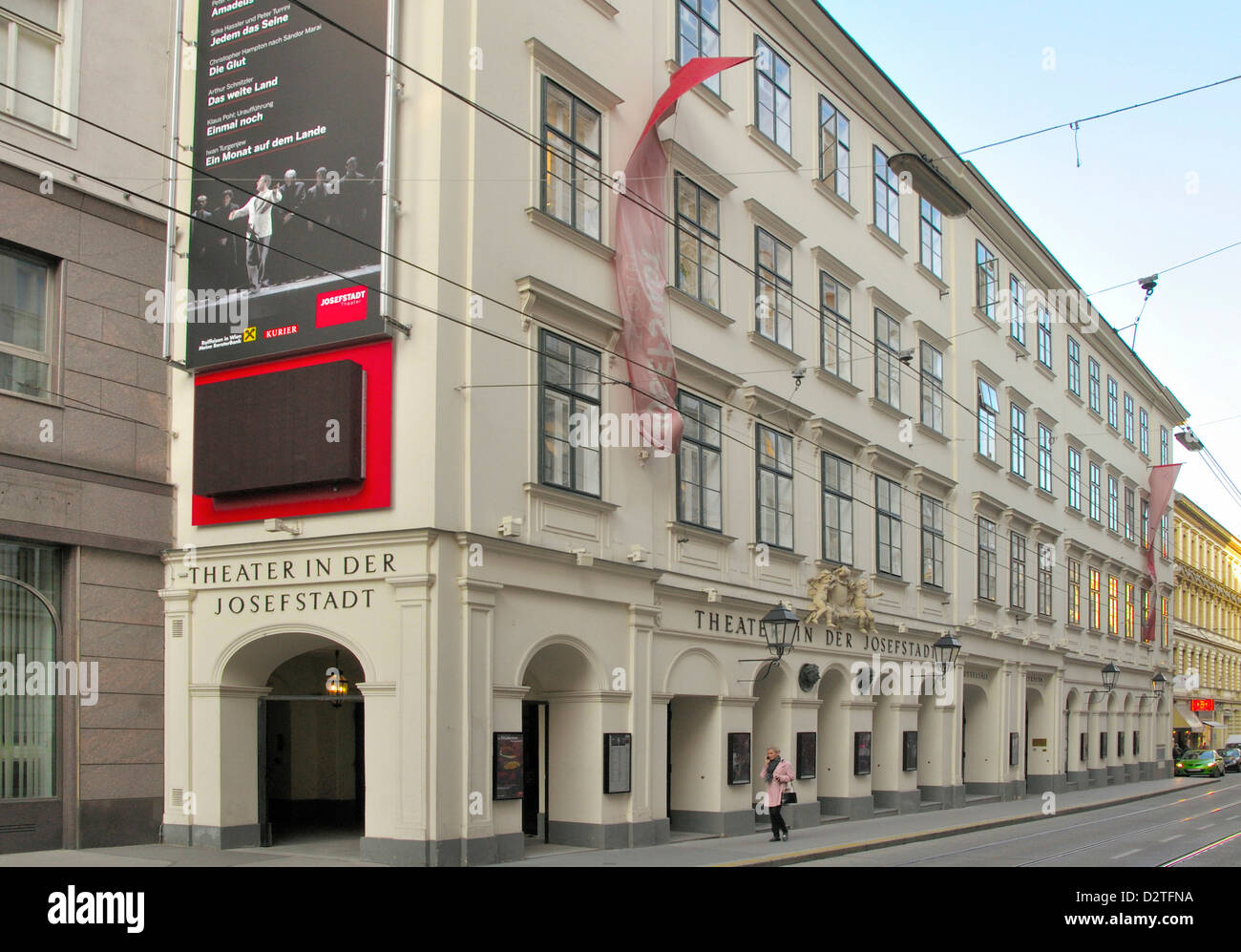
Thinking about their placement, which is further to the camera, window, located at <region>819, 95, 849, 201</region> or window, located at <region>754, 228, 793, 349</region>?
window, located at <region>819, 95, 849, 201</region>

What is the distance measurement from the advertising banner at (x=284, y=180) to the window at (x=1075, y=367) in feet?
110

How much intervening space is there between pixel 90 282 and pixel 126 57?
328 cm

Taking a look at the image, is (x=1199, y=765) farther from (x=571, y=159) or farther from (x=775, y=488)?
(x=571, y=159)

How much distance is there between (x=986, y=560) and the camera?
35.8m

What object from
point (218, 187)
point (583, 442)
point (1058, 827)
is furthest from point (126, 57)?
point (1058, 827)

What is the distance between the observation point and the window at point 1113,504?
4950 cm

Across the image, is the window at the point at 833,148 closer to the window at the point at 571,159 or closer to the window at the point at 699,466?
the window at the point at 699,466

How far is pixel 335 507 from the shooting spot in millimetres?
17328

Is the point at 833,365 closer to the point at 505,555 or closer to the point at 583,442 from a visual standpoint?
the point at 583,442

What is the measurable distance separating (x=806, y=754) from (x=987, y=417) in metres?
14.8

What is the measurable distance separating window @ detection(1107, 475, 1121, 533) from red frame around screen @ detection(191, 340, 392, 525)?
125 feet

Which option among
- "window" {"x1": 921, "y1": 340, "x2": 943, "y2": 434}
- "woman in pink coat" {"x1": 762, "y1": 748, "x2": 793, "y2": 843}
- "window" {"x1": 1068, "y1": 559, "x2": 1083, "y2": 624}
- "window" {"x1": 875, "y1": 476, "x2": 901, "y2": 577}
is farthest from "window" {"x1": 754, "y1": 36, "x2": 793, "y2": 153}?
"window" {"x1": 1068, "y1": 559, "x2": 1083, "y2": 624}

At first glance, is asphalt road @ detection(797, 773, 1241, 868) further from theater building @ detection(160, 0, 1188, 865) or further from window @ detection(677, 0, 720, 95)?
window @ detection(677, 0, 720, 95)

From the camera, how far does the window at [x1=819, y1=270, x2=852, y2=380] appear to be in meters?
27.4
